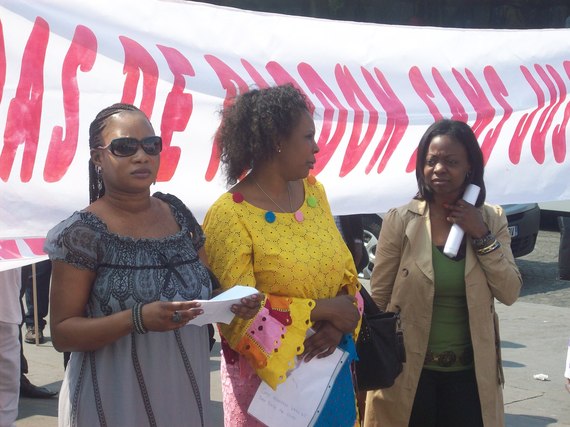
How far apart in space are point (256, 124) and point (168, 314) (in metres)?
0.98

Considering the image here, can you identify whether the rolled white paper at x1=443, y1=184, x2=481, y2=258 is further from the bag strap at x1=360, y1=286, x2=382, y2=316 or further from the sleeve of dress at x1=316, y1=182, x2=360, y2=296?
the sleeve of dress at x1=316, y1=182, x2=360, y2=296

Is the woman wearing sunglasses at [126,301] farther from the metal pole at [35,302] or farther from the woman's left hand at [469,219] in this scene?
the metal pole at [35,302]

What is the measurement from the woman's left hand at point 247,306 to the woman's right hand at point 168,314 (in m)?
0.18

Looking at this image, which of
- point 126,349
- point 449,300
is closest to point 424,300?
point 449,300

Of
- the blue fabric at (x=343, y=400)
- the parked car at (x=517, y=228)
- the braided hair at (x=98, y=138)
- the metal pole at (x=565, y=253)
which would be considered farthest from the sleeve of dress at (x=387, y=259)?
the parked car at (x=517, y=228)

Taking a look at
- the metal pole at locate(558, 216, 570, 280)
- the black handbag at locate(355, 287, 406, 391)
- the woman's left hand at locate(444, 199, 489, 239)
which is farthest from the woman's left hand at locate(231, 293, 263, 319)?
the metal pole at locate(558, 216, 570, 280)

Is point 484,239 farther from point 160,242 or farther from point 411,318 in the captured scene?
point 160,242

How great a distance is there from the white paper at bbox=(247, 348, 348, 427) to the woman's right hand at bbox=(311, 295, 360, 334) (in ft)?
0.47

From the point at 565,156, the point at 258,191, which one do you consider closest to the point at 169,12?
the point at 258,191

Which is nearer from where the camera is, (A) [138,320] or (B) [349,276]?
(A) [138,320]

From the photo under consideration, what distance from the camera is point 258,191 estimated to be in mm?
3576

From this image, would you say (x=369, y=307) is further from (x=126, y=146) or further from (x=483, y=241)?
(x=126, y=146)

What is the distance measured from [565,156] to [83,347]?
371cm

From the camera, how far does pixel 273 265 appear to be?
3414mm
